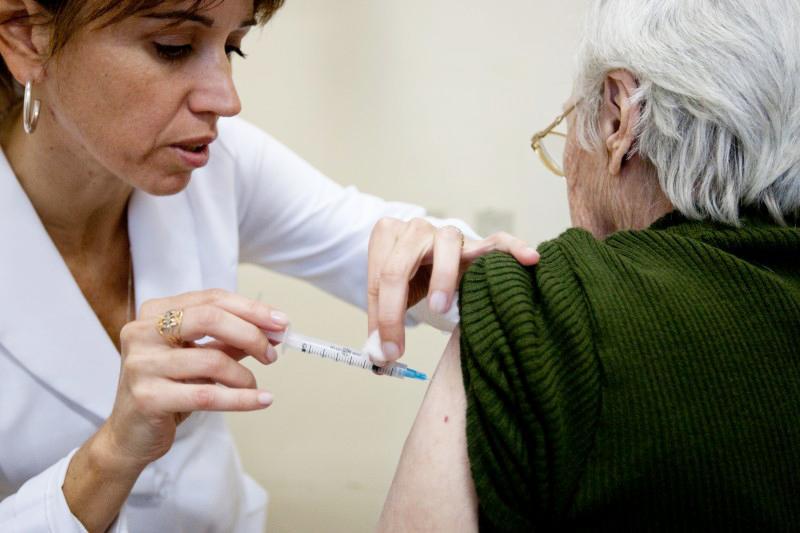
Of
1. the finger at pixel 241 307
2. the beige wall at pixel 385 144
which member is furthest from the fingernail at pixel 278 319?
the beige wall at pixel 385 144

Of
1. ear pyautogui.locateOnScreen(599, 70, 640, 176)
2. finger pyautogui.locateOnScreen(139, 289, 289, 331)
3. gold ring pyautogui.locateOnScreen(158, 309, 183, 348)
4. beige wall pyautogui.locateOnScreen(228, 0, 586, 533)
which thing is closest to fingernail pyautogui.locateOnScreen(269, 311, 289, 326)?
finger pyautogui.locateOnScreen(139, 289, 289, 331)

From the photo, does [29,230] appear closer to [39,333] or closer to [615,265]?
[39,333]

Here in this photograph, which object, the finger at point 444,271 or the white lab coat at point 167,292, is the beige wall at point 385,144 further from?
the finger at point 444,271

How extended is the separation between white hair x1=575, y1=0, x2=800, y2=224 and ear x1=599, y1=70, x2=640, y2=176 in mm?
11

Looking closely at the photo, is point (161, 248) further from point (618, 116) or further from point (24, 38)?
point (618, 116)

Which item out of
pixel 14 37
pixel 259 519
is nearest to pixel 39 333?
pixel 14 37

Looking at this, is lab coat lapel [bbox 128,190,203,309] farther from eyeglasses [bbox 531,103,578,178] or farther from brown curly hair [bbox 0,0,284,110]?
eyeglasses [bbox 531,103,578,178]

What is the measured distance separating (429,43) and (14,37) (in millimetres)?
1282

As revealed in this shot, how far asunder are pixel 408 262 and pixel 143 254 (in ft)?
1.83

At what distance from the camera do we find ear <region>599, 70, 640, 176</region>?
0.90 meters

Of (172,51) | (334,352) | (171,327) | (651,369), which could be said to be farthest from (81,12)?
(651,369)

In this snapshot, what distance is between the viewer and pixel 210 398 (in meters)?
0.86

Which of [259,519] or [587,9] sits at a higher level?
[587,9]

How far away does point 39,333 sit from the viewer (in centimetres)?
111
